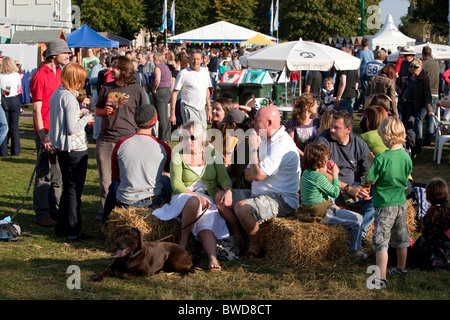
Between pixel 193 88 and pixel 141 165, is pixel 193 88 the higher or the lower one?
the higher one

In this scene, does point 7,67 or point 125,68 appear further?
point 7,67

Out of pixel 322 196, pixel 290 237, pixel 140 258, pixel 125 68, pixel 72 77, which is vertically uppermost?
pixel 125 68

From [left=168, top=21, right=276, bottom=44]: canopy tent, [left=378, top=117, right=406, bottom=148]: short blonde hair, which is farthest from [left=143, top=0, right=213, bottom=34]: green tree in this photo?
[left=378, top=117, right=406, bottom=148]: short blonde hair

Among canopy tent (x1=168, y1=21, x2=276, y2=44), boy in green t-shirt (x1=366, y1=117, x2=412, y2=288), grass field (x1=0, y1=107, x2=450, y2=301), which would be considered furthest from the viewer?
canopy tent (x1=168, y1=21, x2=276, y2=44)

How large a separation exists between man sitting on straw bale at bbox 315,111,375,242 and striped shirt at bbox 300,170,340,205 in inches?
26.1

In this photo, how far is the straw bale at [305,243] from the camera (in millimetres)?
5734

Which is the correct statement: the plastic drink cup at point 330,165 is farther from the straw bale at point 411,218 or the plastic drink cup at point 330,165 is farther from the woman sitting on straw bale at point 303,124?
the woman sitting on straw bale at point 303,124

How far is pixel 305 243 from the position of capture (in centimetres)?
574

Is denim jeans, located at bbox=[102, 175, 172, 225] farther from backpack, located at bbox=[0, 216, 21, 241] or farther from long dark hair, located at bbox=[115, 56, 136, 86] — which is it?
long dark hair, located at bbox=[115, 56, 136, 86]

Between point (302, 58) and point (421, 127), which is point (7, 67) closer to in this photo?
point (302, 58)

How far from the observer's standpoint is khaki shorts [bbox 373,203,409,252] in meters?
5.23

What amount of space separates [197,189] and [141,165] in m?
0.65

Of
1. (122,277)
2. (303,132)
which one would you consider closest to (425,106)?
(303,132)

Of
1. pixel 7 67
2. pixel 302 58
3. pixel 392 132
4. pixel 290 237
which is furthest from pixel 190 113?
pixel 392 132
